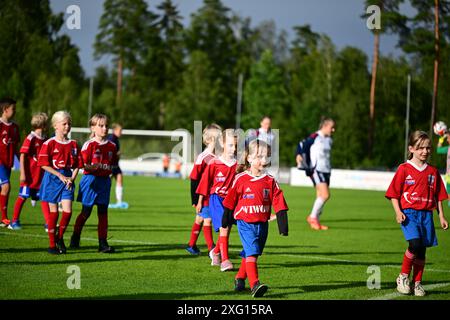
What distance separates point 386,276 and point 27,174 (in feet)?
23.0

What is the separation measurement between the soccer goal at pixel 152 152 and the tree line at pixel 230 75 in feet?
19.8

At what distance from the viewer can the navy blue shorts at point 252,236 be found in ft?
25.6

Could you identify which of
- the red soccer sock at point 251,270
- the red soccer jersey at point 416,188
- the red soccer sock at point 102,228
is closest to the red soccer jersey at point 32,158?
the red soccer sock at point 102,228

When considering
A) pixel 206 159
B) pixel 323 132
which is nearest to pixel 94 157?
pixel 206 159

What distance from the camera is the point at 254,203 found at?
7926 mm

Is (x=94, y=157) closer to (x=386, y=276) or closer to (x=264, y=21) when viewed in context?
(x=386, y=276)

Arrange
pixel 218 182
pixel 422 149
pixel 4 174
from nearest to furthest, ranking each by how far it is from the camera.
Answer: pixel 422 149 → pixel 218 182 → pixel 4 174

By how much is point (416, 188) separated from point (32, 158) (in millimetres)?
7791

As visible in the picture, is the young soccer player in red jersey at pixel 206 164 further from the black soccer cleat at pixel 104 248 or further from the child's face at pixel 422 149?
the child's face at pixel 422 149

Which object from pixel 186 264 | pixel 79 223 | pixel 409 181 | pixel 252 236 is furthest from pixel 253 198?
pixel 79 223

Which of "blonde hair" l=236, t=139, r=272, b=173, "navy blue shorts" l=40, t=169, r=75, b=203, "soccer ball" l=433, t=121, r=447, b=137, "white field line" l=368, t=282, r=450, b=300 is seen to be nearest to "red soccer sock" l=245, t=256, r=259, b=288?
"blonde hair" l=236, t=139, r=272, b=173

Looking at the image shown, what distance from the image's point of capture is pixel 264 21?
83.7m

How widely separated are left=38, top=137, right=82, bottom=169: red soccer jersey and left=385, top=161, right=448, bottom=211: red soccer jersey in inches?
190

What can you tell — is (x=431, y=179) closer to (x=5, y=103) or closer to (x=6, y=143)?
(x=5, y=103)
